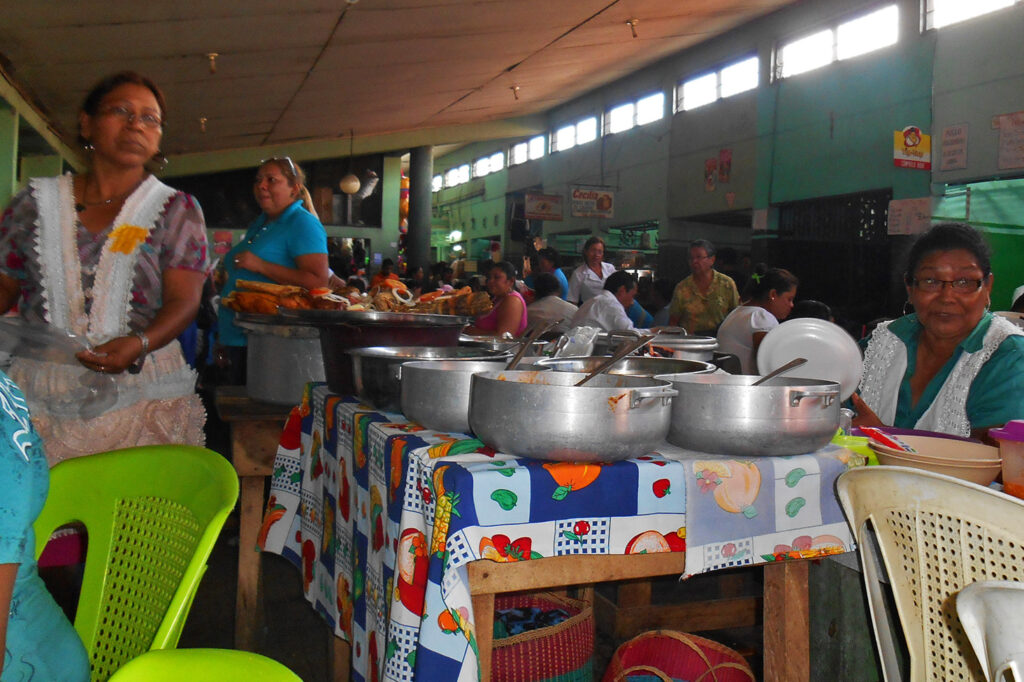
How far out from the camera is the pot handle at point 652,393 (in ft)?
4.22

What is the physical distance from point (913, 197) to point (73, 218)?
837cm

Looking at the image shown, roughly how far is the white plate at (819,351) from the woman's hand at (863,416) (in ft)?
0.56

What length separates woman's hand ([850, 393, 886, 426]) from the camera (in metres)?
2.07

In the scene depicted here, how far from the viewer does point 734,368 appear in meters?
2.88

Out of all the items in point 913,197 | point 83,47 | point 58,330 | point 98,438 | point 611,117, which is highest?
point 611,117

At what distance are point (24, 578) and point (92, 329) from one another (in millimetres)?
1142

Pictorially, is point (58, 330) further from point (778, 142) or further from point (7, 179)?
point (778, 142)

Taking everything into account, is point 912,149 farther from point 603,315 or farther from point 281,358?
point 281,358

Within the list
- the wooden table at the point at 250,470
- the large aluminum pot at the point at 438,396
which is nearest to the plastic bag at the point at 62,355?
the wooden table at the point at 250,470

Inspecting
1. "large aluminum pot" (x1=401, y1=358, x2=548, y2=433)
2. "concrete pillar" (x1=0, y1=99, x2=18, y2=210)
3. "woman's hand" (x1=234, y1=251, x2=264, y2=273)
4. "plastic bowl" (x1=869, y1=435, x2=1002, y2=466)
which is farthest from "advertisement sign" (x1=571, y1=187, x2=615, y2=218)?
"large aluminum pot" (x1=401, y1=358, x2=548, y2=433)

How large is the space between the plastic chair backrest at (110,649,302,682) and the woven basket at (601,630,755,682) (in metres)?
1.43

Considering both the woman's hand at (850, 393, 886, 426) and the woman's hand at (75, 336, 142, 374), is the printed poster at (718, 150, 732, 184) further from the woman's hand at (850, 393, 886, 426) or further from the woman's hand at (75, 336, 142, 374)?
the woman's hand at (75, 336, 142, 374)

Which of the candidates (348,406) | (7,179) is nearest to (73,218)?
(348,406)

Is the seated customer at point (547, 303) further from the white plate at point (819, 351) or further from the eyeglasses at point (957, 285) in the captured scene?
the white plate at point (819, 351)
